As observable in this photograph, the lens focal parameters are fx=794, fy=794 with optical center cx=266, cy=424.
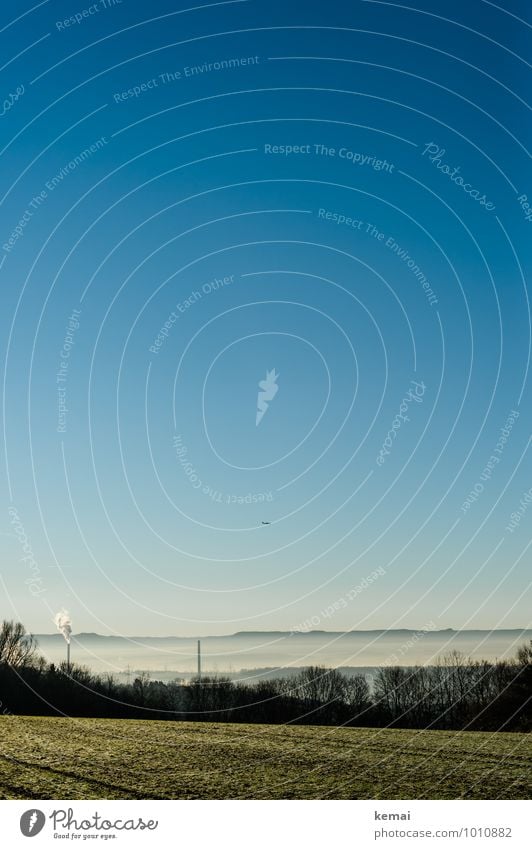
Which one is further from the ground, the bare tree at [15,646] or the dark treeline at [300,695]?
the bare tree at [15,646]

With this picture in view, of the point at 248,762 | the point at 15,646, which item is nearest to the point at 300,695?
the point at 248,762

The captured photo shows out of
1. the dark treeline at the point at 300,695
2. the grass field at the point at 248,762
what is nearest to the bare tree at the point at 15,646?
the dark treeline at the point at 300,695

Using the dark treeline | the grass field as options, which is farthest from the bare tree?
the grass field

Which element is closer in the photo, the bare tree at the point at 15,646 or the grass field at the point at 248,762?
the grass field at the point at 248,762

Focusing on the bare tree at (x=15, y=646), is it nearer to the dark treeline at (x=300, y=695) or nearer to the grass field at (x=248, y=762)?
the dark treeline at (x=300, y=695)
